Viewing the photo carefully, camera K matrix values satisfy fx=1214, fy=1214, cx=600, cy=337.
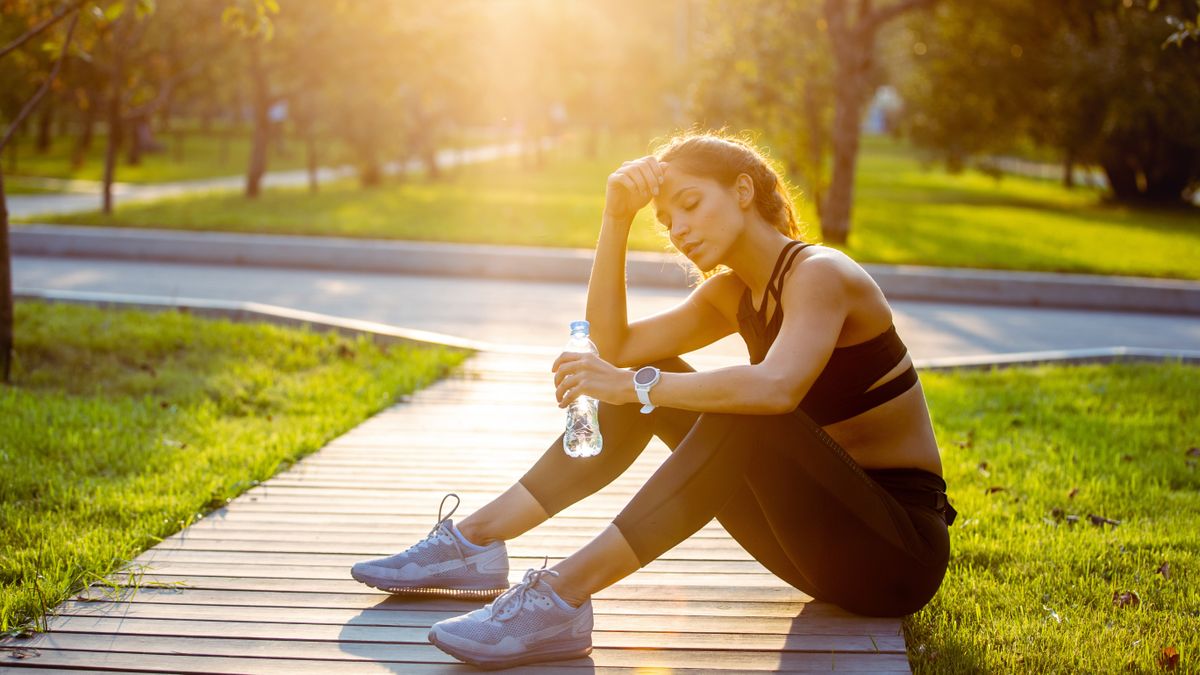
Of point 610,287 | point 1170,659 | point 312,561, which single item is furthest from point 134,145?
point 1170,659

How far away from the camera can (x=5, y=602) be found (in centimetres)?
378

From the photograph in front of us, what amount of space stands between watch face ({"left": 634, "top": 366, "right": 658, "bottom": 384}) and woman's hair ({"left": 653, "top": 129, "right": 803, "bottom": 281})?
0.64m

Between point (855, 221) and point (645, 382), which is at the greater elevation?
point (855, 221)

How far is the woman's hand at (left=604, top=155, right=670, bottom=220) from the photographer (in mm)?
3844

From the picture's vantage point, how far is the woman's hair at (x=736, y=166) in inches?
148

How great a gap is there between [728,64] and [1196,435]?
17212 mm

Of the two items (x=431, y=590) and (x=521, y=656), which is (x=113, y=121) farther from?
(x=521, y=656)

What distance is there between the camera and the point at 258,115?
22.6 m

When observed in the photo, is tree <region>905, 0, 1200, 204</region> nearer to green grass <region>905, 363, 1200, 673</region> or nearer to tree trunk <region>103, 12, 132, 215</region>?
tree trunk <region>103, 12, 132, 215</region>

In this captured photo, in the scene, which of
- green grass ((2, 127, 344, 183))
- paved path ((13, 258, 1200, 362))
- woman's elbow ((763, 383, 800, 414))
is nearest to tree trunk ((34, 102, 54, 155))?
green grass ((2, 127, 344, 183))

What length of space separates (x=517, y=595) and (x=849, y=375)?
1.18 metres

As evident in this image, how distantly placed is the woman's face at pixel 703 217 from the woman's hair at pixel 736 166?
0.09ft

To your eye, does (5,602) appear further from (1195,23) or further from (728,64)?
(728,64)

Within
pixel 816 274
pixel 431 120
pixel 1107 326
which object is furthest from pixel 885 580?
pixel 431 120
